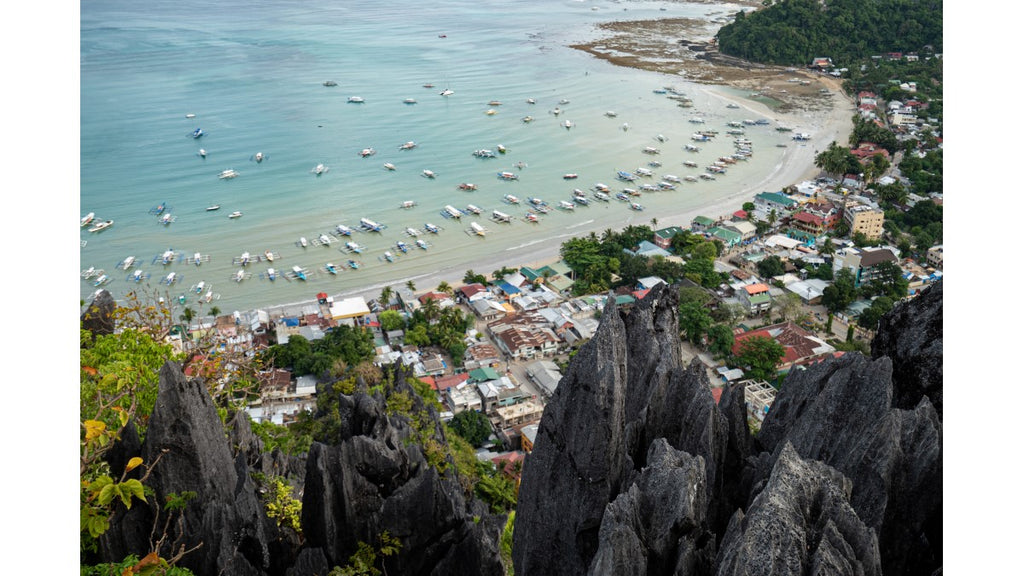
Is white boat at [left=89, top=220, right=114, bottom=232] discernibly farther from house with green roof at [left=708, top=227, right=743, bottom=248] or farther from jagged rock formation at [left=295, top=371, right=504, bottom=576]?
jagged rock formation at [left=295, top=371, right=504, bottom=576]

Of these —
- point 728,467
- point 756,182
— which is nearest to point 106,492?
point 728,467

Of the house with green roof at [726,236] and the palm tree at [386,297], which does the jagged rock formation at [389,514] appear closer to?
the palm tree at [386,297]

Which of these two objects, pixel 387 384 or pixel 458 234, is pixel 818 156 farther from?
pixel 387 384

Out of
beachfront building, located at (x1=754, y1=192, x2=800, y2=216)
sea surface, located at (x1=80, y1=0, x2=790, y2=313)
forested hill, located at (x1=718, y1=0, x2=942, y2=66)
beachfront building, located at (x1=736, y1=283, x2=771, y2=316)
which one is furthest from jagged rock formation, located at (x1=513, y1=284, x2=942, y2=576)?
forested hill, located at (x1=718, y1=0, x2=942, y2=66)

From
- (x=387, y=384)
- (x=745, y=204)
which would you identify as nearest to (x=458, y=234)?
(x=745, y=204)

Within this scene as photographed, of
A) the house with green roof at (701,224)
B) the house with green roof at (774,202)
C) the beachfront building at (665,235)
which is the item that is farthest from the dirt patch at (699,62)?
the beachfront building at (665,235)

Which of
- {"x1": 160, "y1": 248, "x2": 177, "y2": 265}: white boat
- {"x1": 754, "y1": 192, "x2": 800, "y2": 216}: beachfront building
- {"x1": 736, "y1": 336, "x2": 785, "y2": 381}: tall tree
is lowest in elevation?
{"x1": 736, "y1": 336, "x2": 785, "y2": 381}: tall tree
